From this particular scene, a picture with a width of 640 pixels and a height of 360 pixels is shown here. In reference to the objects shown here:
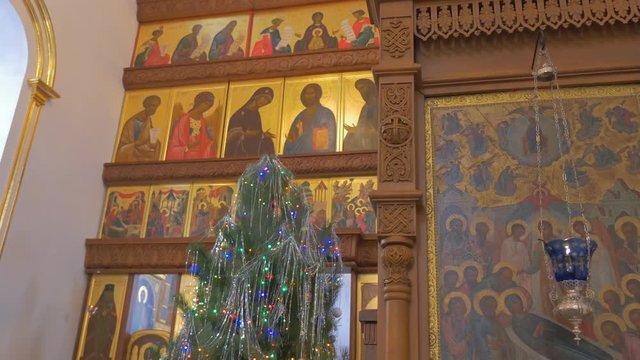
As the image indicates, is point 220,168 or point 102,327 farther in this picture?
point 220,168

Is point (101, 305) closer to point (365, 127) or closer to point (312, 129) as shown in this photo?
point (312, 129)

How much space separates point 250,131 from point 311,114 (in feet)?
3.66

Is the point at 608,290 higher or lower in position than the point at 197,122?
lower

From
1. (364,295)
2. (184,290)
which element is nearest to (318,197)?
(364,295)

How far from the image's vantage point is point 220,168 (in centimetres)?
976

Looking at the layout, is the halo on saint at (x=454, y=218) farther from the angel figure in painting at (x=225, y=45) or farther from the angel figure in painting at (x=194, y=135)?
the angel figure in painting at (x=225, y=45)

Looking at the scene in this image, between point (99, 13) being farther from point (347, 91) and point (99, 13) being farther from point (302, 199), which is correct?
point (302, 199)

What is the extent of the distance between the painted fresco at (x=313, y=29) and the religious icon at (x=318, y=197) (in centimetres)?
266

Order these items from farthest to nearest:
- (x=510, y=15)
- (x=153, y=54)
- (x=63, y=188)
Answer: (x=153, y=54), (x=63, y=188), (x=510, y=15)

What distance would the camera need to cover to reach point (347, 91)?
10047mm

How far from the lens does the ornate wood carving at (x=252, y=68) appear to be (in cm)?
1012

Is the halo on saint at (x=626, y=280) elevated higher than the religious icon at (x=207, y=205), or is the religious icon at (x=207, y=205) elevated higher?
Answer: the religious icon at (x=207, y=205)

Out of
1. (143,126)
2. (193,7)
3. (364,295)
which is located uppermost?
(193,7)

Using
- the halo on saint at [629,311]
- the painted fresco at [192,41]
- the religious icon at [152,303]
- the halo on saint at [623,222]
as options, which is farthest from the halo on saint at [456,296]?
the painted fresco at [192,41]
